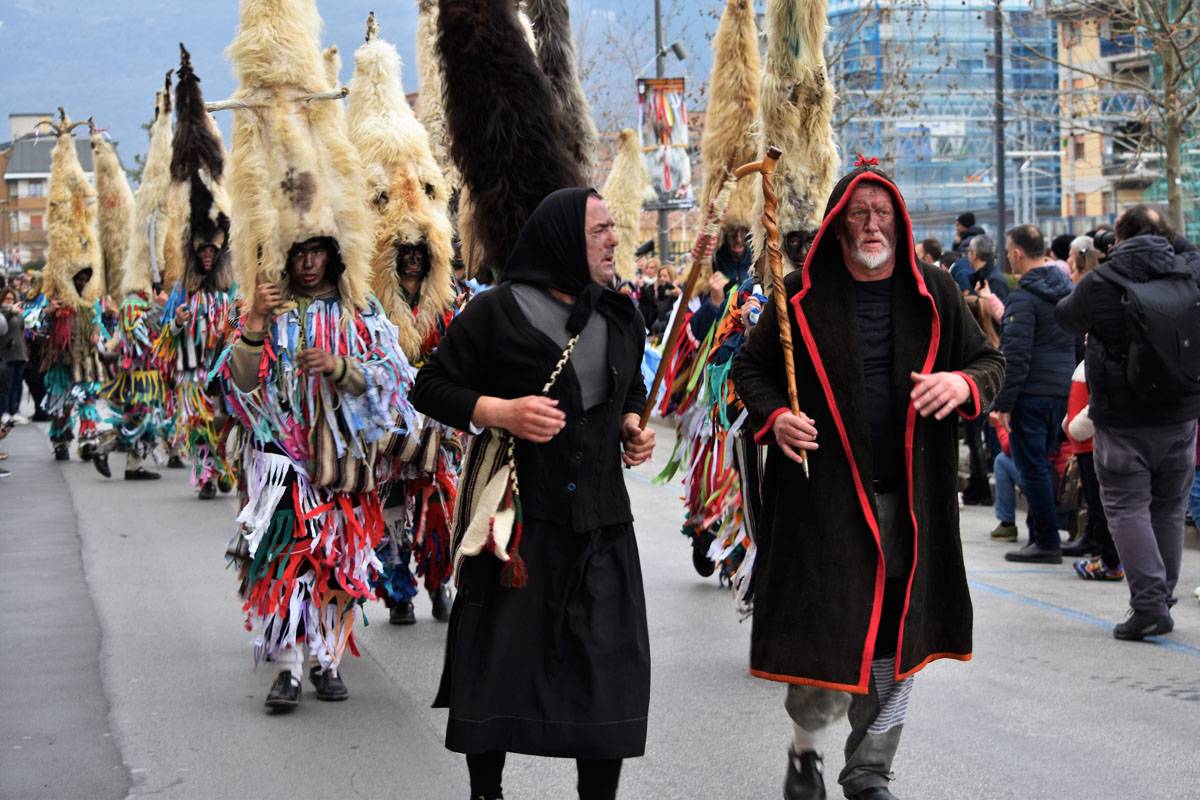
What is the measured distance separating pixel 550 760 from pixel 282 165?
8.94ft

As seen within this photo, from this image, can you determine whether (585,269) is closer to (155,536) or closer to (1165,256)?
(1165,256)

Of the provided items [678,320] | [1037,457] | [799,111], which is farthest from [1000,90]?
[678,320]

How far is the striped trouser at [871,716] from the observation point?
15.7 feet

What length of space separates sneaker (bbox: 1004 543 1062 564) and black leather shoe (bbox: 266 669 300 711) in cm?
509

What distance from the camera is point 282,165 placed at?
672 centimetres

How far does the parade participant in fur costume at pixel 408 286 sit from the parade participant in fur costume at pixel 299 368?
0.93 feet

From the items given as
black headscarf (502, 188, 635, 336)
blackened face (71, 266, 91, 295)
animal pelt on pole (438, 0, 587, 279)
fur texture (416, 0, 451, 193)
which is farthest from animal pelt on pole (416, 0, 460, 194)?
blackened face (71, 266, 91, 295)

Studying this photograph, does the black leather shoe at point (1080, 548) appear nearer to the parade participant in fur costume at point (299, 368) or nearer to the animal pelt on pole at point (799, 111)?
the animal pelt on pole at point (799, 111)

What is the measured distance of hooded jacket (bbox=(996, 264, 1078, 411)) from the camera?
32.0ft

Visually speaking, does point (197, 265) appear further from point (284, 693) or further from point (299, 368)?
point (284, 693)

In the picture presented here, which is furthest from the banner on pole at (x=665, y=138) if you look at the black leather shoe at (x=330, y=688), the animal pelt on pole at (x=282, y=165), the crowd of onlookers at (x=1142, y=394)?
the black leather shoe at (x=330, y=688)

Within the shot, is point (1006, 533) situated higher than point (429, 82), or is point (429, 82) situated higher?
point (429, 82)

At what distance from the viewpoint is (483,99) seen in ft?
23.9

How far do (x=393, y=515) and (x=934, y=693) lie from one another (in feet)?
7.99
